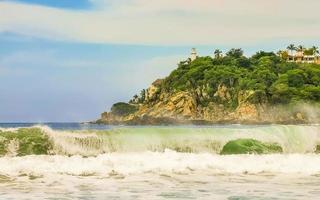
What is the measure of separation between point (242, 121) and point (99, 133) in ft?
414

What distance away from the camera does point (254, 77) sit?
554 feet

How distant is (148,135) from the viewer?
2553 centimetres

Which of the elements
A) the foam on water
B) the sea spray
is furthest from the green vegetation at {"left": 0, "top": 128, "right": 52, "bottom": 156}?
the foam on water

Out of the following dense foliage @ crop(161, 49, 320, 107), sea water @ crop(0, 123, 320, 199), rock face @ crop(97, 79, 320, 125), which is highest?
dense foliage @ crop(161, 49, 320, 107)

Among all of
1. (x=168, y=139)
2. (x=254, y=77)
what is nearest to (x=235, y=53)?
(x=254, y=77)

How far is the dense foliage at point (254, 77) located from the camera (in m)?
161

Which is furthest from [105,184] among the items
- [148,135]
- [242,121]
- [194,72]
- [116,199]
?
[194,72]

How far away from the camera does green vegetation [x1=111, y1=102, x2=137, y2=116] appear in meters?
186

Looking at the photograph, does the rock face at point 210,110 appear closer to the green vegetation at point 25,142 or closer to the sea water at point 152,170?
the sea water at point 152,170

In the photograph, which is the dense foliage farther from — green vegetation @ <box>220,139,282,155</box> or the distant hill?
green vegetation @ <box>220,139,282,155</box>

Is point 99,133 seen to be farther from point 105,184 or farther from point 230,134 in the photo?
point 105,184

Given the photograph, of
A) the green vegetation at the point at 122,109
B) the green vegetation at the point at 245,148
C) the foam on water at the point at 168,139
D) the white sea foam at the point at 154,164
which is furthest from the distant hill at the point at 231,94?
the white sea foam at the point at 154,164

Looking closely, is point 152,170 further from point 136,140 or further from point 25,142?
point 136,140

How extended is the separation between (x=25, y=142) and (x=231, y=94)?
146605mm
